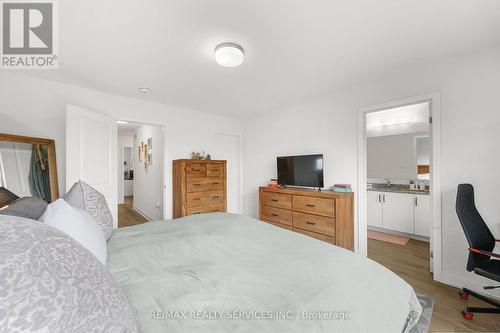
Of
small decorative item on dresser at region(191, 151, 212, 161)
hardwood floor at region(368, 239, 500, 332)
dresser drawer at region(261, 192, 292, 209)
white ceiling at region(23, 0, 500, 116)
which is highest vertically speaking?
white ceiling at region(23, 0, 500, 116)

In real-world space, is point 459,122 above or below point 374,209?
above

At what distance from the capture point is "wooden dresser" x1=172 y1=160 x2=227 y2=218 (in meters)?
3.35

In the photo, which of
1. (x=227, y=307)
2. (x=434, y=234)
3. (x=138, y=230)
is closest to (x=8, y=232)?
(x=227, y=307)

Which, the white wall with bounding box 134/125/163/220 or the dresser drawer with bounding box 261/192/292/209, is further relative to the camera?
the white wall with bounding box 134/125/163/220

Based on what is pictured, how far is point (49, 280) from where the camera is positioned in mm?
382

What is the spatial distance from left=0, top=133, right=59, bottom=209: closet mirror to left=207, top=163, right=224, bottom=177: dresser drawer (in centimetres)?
203

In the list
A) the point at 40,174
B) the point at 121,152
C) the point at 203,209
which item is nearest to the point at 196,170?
the point at 203,209

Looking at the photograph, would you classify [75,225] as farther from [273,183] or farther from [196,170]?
[273,183]

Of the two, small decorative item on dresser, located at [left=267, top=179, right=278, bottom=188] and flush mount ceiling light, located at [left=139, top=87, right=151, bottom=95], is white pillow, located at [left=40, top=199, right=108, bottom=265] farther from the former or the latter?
small decorative item on dresser, located at [left=267, top=179, right=278, bottom=188]

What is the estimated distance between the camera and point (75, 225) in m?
0.92

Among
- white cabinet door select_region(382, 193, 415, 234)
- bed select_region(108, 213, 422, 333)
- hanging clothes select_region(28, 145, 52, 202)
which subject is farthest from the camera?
white cabinet door select_region(382, 193, 415, 234)

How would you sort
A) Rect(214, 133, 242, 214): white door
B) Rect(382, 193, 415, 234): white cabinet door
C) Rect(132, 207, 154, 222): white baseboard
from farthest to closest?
Rect(132, 207, 154, 222): white baseboard < Rect(214, 133, 242, 214): white door < Rect(382, 193, 415, 234): white cabinet door

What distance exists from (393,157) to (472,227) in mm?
2827
